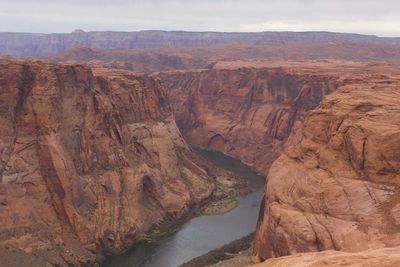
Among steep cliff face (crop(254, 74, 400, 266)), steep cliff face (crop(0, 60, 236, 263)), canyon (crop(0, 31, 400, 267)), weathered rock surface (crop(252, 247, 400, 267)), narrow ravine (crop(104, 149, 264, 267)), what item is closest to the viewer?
weathered rock surface (crop(252, 247, 400, 267))

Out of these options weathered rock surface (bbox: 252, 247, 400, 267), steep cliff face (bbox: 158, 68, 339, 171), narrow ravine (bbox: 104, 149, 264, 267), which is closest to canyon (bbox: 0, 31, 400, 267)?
weathered rock surface (bbox: 252, 247, 400, 267)

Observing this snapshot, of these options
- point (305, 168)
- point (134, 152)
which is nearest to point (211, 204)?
point (134, 152)

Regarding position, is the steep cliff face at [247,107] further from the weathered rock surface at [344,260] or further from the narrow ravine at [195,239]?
the weathered rock surface at [344,260]

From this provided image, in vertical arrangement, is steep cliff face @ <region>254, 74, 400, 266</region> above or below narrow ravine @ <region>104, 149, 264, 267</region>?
above

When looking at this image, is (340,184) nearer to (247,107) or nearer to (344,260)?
(344,260)

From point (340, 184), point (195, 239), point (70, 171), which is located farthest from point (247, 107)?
point (340, 184)

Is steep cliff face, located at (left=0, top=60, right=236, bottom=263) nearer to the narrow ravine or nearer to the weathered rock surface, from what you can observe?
the narrow ravine

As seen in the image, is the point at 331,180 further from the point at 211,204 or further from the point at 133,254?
the point at 211,204
